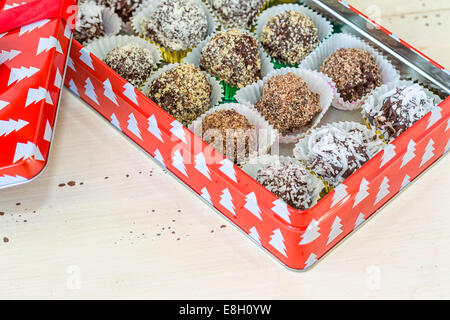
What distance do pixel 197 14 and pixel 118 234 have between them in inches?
32.8

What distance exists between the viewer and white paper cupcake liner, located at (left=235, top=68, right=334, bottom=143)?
183cm

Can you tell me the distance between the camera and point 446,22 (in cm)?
225

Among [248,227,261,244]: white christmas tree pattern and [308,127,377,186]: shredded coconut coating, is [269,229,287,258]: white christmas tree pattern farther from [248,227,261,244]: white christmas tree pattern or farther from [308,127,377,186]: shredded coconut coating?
[308,127,377,186]: shredded coconut coating

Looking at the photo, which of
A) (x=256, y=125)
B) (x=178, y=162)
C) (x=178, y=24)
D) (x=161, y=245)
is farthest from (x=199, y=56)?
(x=161, y=245)

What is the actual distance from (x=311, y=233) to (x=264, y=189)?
0.54ft

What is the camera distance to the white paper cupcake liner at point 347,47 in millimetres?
1879

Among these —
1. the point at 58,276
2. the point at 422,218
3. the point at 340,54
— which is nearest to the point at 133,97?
the point at 58,276

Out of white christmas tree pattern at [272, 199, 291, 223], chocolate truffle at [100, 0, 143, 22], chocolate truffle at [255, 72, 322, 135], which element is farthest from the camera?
chocolate truffle at [100, 0, 143, 22]

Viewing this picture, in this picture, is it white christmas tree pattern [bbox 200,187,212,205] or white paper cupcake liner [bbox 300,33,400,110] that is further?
white paper cupcake liner [bbox 300,33,400,110]

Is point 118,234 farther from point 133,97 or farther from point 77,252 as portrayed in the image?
point 133,97

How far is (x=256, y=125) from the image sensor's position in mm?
1805

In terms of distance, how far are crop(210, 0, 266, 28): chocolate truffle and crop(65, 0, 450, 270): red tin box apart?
35 cm

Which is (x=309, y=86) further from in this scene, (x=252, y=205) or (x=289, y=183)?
(x=252, y=205)

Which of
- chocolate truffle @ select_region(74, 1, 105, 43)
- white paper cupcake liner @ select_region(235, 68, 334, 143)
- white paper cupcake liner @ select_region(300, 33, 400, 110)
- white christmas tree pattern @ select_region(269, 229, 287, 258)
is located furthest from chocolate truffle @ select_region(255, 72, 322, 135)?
chocolate truffle @ select_region(74, 1, 105, 43)
